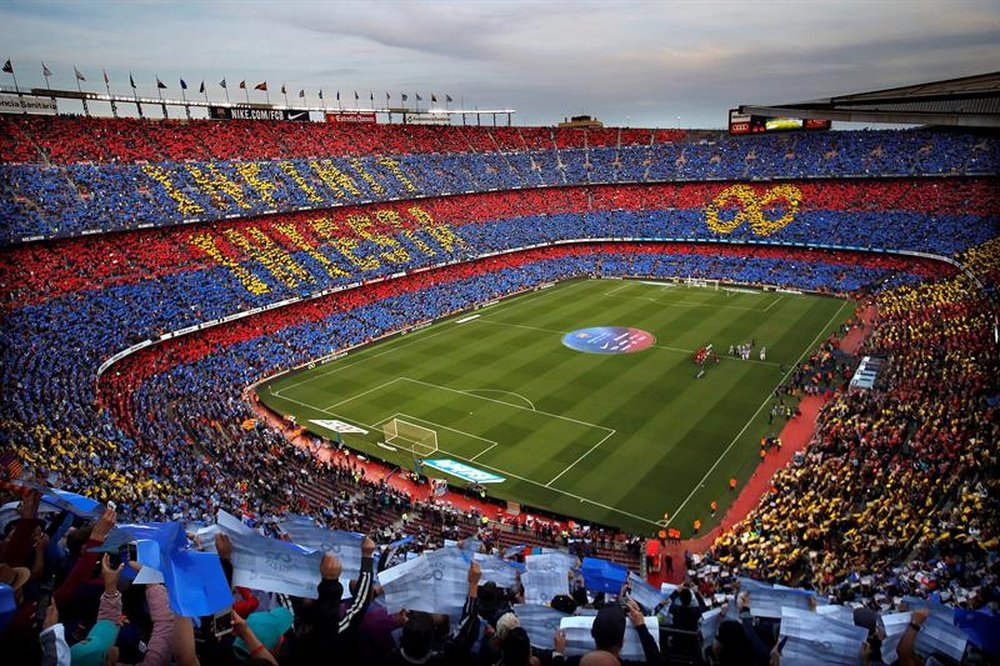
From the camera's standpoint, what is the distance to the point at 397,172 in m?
67.8

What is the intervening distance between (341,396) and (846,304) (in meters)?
40.7

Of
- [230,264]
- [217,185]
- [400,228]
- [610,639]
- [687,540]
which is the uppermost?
[217,185]

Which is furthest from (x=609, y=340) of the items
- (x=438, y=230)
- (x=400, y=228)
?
(x=400, y=228)

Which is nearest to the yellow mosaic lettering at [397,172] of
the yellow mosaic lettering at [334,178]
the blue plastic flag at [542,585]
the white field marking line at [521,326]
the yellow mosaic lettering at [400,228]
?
the yellow mosaic lettering at [400,228]

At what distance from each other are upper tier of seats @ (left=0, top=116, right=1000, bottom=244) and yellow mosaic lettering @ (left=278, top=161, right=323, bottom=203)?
0.14m

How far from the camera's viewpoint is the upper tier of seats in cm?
4481

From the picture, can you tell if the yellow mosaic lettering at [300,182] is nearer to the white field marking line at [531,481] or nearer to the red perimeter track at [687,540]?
the red perimeter track at [687,540]

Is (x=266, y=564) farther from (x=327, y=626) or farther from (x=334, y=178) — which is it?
(x=334, y=178)

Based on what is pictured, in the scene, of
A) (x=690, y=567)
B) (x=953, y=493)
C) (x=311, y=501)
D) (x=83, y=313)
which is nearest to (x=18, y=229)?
(x=83, y=313)

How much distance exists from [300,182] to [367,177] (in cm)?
794

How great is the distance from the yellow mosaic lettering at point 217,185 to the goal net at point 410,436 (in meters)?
28.5

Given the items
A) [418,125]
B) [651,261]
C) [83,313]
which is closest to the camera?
[83,313]

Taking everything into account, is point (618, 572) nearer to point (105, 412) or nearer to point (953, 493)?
point (953, 493)

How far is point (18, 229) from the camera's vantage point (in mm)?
38781
